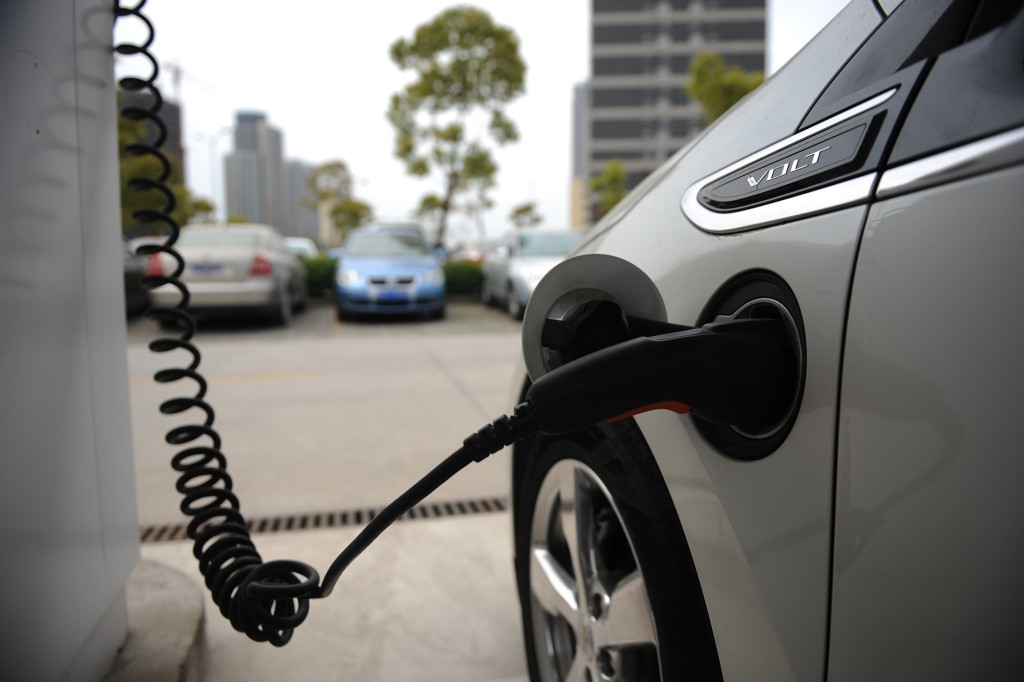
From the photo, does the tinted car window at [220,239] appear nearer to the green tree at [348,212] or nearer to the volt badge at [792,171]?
the volt badge at [792,171]

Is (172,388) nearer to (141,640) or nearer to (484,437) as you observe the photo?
(141,640)

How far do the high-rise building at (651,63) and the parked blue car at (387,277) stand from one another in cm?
5245

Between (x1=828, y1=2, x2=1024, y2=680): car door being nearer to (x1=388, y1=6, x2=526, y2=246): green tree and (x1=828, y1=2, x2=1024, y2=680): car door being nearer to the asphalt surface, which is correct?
the asphalt surface

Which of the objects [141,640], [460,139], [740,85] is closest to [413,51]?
[460,139]

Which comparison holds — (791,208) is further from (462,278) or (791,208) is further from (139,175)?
(462,278)

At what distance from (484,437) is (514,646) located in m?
1.38

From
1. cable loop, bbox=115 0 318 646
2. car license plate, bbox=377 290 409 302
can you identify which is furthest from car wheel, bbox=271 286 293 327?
cable loop, bbox=115 0 318 646

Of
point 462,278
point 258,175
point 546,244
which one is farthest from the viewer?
point 258,175

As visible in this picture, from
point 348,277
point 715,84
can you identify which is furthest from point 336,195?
point 348,277

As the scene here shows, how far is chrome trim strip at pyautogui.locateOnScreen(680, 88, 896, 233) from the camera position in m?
0.75

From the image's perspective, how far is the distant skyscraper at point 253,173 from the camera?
65875mm

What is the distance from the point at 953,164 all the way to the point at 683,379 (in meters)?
0.33

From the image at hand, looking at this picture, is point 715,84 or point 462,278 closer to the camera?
point 462,278

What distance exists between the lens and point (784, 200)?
85cm
